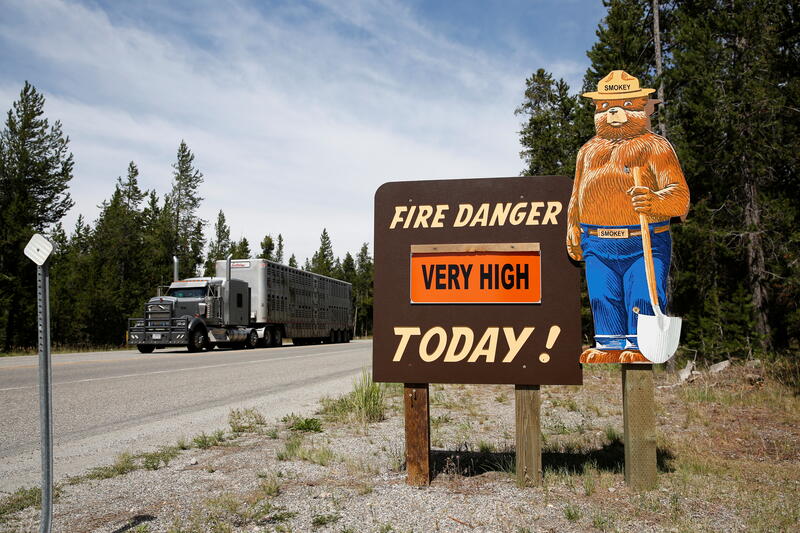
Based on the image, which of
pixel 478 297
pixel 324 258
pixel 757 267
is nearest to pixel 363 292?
pixel 324 258

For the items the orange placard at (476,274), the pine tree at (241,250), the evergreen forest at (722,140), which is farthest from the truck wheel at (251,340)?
the pine tree at (241,250)

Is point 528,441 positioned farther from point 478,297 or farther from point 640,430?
point 478,297

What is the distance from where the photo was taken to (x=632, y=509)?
3.90 metres

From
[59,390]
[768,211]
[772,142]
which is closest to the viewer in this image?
[59,390]

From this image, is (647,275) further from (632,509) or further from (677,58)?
(677,58)

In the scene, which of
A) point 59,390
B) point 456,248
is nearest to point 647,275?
point 456,248

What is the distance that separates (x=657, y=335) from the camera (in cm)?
447

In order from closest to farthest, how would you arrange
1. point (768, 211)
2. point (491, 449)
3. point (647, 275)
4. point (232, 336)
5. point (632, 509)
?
point (632, 509) < point (647, 275) < point (491, 449) < point (768, 211) < point (232, 336)

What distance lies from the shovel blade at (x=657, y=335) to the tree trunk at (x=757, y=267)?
459 inches

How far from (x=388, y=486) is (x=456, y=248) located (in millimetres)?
1946

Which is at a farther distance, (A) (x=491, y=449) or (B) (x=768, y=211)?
(B) (x=768, y=211)

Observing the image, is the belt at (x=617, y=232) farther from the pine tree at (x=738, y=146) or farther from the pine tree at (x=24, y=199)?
the pine tree at (x=24, y=199)

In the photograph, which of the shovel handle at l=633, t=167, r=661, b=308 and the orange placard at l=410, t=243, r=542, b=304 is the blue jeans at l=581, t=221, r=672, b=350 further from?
the orange placard at l=410, t=243, r=542, b=304

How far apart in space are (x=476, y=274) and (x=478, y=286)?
0.10m
